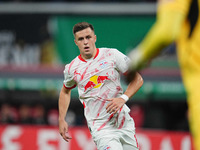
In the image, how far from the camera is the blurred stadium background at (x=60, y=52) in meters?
16.3

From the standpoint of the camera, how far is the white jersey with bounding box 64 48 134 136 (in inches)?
245

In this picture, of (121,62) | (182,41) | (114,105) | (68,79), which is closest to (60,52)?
(68,79)

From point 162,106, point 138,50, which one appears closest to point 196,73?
point 138,50

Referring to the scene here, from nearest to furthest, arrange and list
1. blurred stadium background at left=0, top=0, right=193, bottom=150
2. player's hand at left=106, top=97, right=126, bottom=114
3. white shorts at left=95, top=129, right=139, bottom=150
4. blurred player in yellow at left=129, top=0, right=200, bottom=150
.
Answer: blurred player in yellow at left=129, top=0, right=200, bottom=150 < player's hand at left=106, top=97, right=126, bottom=114 < white shorts at left=95, top=129, right=139, bottom=150 < blurred stadium background at left=0, top=0, right=193, bottom=150

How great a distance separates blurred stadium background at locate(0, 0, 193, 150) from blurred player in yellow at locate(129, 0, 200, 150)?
11.1 meters

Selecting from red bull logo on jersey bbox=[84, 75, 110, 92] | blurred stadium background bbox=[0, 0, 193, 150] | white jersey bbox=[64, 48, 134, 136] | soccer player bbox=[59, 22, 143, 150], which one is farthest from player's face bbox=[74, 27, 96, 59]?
blurred stadium background bbox=[0, 0, 193, 150]

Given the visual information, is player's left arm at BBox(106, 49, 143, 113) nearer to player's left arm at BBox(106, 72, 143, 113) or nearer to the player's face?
player's left arm at BBox(106, 72, 143, 113)

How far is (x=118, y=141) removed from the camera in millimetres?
6211

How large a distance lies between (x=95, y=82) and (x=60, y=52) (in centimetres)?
1102

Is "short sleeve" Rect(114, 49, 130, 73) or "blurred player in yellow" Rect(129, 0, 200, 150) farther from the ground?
"blurred player in yellow" Rect(129, 0, 200, 150)

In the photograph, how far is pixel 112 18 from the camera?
17094mm

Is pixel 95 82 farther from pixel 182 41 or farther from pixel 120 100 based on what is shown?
pixel 182 41

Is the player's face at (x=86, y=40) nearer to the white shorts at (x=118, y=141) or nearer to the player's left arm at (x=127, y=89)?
the player's left arm at (x=127, y=89)

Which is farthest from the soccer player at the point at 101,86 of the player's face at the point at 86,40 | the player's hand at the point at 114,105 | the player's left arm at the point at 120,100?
the player's hand at the point at 114,105
